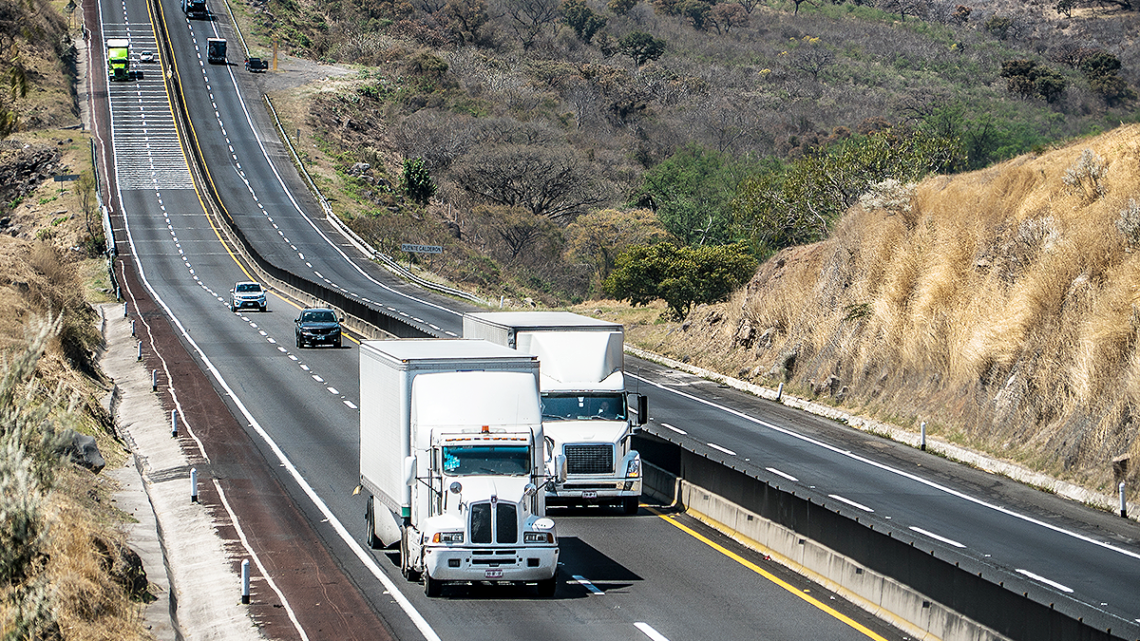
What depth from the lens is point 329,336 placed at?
5091 cm

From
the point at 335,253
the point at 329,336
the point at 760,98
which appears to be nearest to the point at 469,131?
the point at 335,253

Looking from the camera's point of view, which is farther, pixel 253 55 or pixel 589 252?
pixel 253 55

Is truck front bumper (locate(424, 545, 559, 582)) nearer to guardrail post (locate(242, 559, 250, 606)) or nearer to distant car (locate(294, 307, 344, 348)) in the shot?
guardrail post (locate(242, 559, 250, 606))

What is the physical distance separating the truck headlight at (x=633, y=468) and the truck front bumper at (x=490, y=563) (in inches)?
249

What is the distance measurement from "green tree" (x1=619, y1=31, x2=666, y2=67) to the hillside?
144 m

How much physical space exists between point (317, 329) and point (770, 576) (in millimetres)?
33374

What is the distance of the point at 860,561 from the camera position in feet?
61.5

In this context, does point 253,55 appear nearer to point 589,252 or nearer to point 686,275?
point 589,252

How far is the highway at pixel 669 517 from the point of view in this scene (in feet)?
59.1

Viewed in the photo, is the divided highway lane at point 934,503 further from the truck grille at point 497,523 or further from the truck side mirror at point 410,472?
the truck side mirror at point 410,472

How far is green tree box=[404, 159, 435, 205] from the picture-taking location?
105 meters

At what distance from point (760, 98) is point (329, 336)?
13087 cm

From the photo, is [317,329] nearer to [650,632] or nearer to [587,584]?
[587,584]

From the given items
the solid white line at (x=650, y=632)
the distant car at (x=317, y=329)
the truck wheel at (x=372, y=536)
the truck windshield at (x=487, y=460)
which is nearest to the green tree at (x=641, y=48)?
the distant car at (x=317, y=329)
